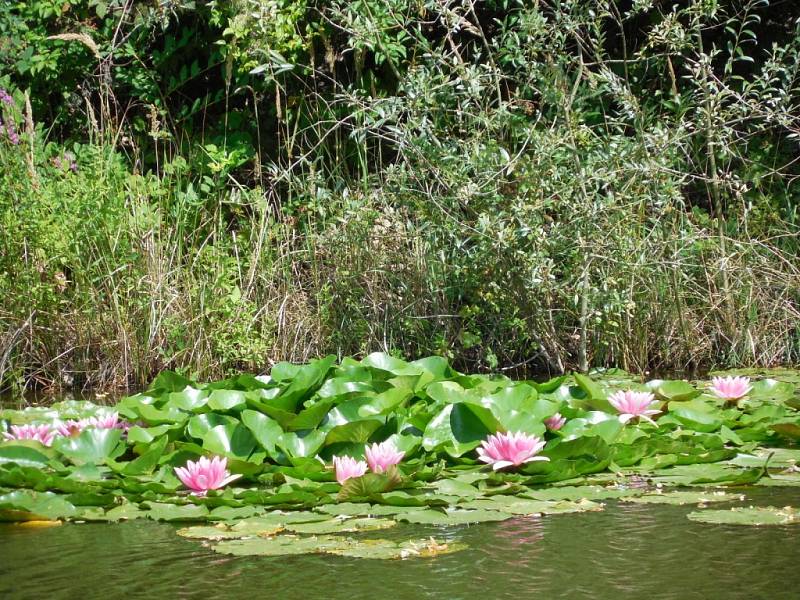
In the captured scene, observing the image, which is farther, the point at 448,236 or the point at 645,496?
the point at 448,236

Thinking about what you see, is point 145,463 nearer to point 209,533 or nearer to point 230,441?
point 230,441

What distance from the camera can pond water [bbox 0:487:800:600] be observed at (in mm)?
1809

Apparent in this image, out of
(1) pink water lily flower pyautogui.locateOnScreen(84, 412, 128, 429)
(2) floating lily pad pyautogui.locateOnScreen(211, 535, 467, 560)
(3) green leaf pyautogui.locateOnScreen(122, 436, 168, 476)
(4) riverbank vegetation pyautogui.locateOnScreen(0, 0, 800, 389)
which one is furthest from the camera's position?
(4) riverbank vegetation pyautogui.locateOnScreen(0, 0, 800, 389)

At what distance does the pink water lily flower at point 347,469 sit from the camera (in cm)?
259

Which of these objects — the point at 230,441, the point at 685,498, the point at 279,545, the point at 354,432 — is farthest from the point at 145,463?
the point at 685,498

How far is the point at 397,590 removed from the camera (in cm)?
182

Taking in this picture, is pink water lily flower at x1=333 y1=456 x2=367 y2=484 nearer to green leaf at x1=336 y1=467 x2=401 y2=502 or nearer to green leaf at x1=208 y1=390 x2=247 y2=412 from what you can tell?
green leaf at x1=336 y1=467 x2=401 y2=502

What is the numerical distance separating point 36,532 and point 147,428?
78cm

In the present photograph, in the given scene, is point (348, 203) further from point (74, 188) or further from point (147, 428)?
point (147, 428)

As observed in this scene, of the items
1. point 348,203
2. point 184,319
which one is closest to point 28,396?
point 184,319

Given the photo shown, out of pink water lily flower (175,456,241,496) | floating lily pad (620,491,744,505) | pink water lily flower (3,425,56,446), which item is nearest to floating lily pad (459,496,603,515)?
floating lily pad (620,491,744,505)

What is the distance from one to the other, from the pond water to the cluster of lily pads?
0.08m

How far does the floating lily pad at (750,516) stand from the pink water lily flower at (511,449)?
50 cm

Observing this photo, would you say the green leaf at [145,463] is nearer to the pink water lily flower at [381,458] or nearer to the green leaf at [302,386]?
the green leaf at [302,386]
